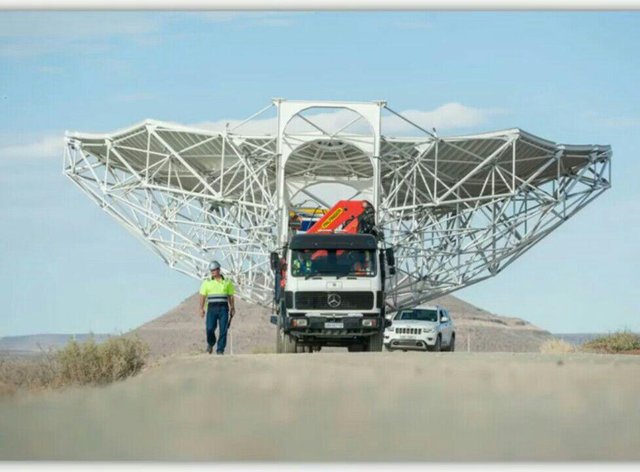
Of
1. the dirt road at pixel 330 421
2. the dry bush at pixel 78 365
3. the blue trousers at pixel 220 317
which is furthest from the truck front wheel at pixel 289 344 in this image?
the dirt road at pixel 330 421

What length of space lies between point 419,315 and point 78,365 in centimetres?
2123

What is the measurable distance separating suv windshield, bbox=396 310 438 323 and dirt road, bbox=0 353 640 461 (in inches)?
918

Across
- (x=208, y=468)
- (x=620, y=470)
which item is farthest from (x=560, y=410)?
(x=208, y=468)

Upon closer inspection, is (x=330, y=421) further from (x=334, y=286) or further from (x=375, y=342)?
(x=375, y=342)

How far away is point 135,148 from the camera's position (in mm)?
46219

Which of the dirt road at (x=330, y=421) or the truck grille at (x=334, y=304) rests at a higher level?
the truck grille at (x=334, y=304)

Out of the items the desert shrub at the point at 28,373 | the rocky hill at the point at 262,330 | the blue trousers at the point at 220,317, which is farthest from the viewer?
the rocky hill at the point at 262,330

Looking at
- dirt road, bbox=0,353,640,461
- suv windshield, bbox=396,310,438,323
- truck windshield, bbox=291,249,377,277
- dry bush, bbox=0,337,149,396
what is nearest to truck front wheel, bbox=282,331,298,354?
truck windshield, bbox=291,249,377,277

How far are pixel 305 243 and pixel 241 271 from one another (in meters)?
18.6

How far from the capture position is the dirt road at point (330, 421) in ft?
35.9

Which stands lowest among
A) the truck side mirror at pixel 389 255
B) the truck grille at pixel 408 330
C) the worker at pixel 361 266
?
the truck grille at pixel 408 330

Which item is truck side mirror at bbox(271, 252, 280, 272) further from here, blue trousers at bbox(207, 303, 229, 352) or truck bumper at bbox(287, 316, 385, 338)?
blue trousers at bbox(207, 303, 229, 352)

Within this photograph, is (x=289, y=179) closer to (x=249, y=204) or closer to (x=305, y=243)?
(x=249, y=204)

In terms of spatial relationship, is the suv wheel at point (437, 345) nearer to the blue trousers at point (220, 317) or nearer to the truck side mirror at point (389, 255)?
the truck side mirror at point (389, 255)
